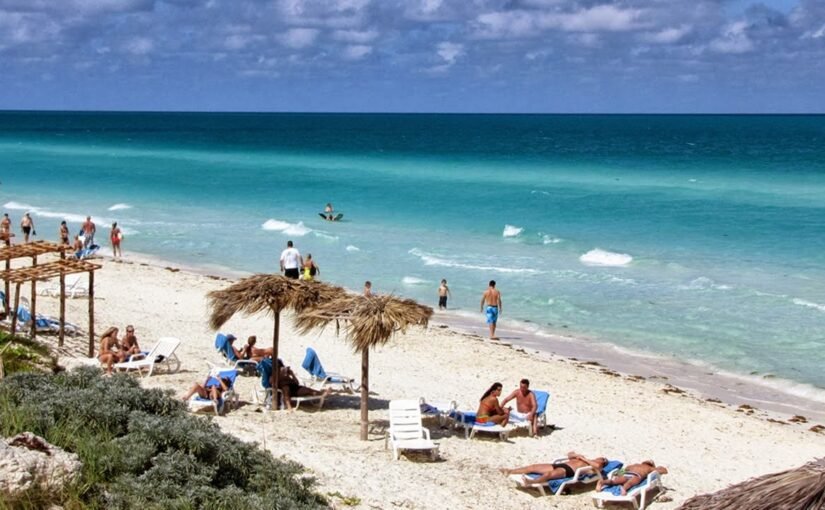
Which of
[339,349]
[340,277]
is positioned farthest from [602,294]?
[339,349]

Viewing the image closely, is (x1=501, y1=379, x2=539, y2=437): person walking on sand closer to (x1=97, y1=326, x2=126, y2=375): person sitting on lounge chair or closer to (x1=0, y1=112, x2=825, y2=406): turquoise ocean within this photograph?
(x1=97, y1=326, x2=126, y2=375): person sitting on lounge chair

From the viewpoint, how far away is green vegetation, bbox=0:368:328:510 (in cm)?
745

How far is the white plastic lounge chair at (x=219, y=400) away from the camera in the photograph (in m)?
12.3

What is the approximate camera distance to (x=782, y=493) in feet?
22.4

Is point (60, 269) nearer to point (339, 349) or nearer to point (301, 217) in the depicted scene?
point (339, 349)

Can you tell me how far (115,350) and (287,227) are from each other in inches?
884

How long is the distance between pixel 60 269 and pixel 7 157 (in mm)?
69062

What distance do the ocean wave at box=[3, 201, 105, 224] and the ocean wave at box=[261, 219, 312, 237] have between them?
6.91 meters

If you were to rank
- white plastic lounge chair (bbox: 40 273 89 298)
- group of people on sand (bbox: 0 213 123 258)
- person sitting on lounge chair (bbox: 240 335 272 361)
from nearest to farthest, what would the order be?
person sitting on lounge chair (bbox: 240 335 272 361), white plastic lounge chair (bbox: 40 273 89 298), group of people on sand (bbox: 0 213 123 258)

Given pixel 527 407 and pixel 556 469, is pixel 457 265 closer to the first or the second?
pixel 527 407

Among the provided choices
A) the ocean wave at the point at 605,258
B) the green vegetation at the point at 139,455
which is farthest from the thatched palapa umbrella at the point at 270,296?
the ocean wave at the point at 605,258

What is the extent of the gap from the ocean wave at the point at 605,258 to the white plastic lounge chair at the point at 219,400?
1833cm

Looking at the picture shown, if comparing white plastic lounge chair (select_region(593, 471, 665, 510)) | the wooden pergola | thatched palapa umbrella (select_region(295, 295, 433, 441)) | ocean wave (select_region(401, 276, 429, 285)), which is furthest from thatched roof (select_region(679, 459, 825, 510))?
ocean wave (select_region(401, 276, 429, 285))

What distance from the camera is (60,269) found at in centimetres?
1398
